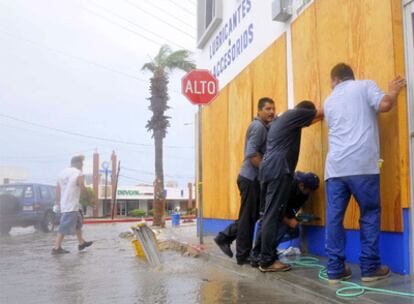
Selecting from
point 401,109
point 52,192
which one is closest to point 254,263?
point 401,109

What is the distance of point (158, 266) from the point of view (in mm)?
6527

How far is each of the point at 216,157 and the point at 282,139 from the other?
503cm

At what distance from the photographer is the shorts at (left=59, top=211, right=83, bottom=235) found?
8414 millimetres

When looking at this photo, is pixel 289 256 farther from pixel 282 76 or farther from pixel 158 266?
pixel 282 76

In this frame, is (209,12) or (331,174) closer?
(331,174)

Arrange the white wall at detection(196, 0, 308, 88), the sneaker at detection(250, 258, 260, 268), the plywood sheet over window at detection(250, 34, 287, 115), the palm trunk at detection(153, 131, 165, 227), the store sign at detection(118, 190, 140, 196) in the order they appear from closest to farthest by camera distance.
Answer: the sneaker at detection(250, 258, 260, 268), the plywood sheet over window at detection(250, 34, 287, 115), the white wall at detection(196, 0, 308, 88), the palm trunk at detection(153, 131, 165, 227), the store sign at detection(118, 190, 140, 196)

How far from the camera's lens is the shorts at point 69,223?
8414 mm

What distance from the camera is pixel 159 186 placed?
19.8 m

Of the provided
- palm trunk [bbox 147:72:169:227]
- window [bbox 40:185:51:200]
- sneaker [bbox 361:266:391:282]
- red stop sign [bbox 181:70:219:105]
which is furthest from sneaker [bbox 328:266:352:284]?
palm trunk [bbox 147:72:169:227]

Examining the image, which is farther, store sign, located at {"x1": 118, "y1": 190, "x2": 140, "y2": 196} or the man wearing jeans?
store sign, located at {"x1": 118, "y1": 190, "x2": 140, "y2": 196}

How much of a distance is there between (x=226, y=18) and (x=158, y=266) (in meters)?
5.73

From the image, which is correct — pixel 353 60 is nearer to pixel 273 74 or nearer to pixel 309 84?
pixel 309 84

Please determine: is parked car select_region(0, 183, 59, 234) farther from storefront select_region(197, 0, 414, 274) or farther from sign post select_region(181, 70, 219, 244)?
sign post select_region(181, 70, 219, 244)

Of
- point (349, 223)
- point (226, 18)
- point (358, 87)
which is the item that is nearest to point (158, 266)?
point (349, 223)
